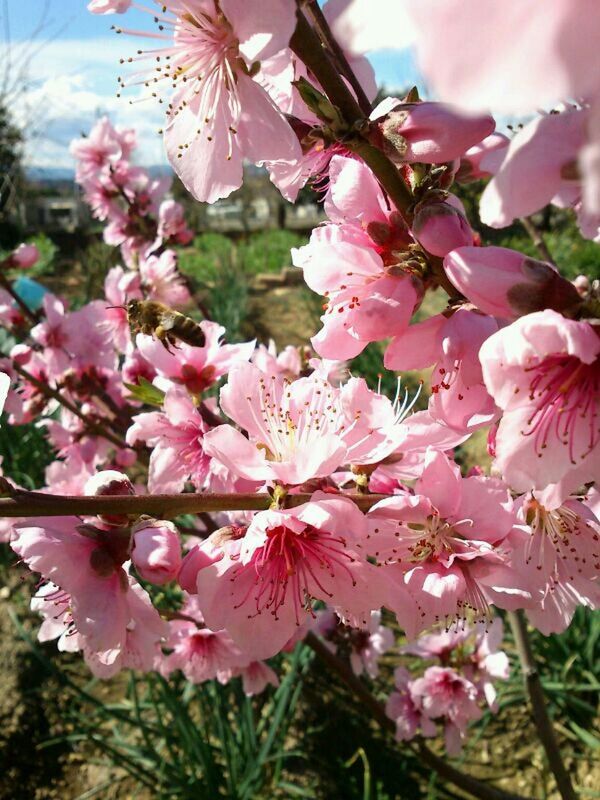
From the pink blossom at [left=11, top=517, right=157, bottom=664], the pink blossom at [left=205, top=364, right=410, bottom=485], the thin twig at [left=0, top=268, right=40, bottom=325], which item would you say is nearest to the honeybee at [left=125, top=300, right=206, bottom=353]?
the pink blossom at [left=205, top=364, right=410, bottom=485]

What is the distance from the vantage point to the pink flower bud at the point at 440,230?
78 cm

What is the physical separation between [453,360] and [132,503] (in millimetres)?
463

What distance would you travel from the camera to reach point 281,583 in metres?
1.00

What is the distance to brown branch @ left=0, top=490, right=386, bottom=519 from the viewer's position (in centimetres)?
84

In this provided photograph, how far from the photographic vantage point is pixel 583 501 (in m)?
1.08

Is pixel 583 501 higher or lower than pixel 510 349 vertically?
lower

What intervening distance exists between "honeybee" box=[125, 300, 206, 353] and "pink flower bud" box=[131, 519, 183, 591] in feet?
1.75

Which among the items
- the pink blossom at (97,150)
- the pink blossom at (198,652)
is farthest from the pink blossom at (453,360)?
the pink blossom at (97,150)

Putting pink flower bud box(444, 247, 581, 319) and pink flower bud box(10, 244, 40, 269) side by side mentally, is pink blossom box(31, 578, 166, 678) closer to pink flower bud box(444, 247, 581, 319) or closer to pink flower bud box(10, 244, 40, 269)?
pink flower bud box(444, 247, 581, 319)

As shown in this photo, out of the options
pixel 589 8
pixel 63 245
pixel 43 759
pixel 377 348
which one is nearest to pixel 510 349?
pixel 589 8

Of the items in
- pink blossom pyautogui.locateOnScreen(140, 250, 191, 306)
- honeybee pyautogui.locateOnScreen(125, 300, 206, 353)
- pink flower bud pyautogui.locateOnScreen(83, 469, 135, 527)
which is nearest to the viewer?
pink flower bud pyautogui.locateOnScreen(83, 469, 135, 527)

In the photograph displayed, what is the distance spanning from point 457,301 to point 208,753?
2025mm

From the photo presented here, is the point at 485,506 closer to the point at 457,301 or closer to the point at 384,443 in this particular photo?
the point at 384,443

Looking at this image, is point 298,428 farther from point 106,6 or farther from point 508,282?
point 106,6
